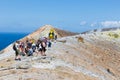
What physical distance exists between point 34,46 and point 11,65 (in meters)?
7.60

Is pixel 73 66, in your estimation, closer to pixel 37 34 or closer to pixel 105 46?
pixel 105 46

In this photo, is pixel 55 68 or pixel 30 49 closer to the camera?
pixel 55 68

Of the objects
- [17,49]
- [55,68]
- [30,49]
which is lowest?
[55,68]

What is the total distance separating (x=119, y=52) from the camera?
246 feet

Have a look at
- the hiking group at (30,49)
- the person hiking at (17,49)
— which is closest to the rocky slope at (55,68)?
the person hiking at (17,49)

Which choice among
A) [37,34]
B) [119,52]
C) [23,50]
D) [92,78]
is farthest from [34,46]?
[37,34]

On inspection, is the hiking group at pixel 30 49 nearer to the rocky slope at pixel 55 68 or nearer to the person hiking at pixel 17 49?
the person hiking at pixel 17 49

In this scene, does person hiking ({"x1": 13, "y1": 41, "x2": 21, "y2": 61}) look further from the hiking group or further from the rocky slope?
the rocky slope

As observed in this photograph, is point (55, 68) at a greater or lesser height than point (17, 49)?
lesser

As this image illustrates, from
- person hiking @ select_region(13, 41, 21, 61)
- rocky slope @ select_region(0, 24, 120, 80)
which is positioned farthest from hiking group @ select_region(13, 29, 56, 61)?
rocky slope @ select_region(0, 24, 120, 80)

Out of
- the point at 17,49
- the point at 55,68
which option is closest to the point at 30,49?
the point at 17,49

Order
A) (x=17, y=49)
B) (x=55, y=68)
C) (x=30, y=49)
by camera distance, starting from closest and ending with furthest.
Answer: (x=55, y=68)
(x=17, y=49)
(x=30, y=49)

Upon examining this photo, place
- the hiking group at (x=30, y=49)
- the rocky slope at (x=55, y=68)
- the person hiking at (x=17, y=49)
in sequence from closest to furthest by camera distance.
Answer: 1. the rocky slope at (x=55, y=68)
2. the person hiking at (x=17, y=49)
3. the hiking group at (x=30, y=49)

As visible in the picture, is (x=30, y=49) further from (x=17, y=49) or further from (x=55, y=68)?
(x=55, y=68)
